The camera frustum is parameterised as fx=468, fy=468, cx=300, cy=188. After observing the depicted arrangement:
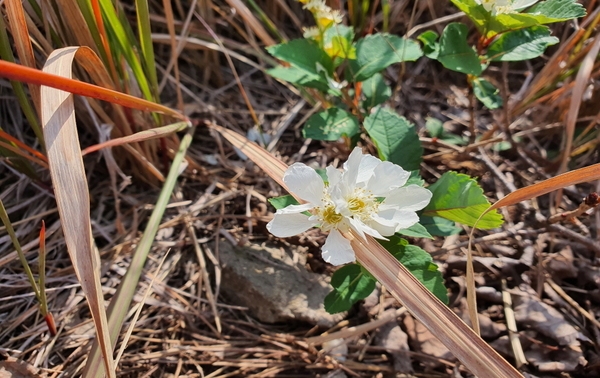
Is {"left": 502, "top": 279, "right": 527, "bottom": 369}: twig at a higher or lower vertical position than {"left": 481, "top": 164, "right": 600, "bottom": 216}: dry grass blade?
lower

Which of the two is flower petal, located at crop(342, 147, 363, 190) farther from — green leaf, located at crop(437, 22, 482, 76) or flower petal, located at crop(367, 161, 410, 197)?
green leaf, located at crop(437, 22, 482, 76)

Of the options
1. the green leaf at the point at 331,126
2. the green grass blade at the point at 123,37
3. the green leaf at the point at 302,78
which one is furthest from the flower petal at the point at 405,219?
the green grass blade at the point at 123,37

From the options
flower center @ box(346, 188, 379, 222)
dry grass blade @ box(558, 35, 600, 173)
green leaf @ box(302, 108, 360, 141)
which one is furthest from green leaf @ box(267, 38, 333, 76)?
dry grass blade @ box(558, 35, 600, 173)

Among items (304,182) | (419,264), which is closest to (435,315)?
(419,264)

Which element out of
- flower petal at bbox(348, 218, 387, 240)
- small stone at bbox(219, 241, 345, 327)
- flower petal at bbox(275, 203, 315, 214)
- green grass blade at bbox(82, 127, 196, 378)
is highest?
flower petal at bbox(348, 218, 387, 240)

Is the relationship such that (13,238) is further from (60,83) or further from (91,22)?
(91,22)
